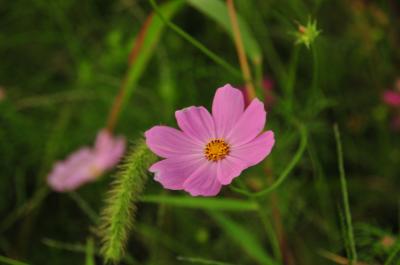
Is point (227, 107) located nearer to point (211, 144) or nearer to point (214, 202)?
point (211, 144)

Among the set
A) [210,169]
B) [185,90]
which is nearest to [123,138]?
[185,90]

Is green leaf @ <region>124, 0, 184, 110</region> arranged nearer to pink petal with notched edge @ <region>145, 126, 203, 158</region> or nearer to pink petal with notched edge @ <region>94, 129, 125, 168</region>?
pink petal with notched edge @ <region>94, 129, 125, 168</region>

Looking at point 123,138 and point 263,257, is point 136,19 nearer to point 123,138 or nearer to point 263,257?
point 123,138

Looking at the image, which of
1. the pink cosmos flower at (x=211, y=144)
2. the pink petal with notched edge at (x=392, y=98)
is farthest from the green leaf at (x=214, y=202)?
the pink petal with notched edge at (x=392, y=98)

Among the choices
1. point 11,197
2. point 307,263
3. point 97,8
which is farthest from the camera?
point 97,8

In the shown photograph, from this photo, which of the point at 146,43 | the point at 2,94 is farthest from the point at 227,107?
the point at 2,94
